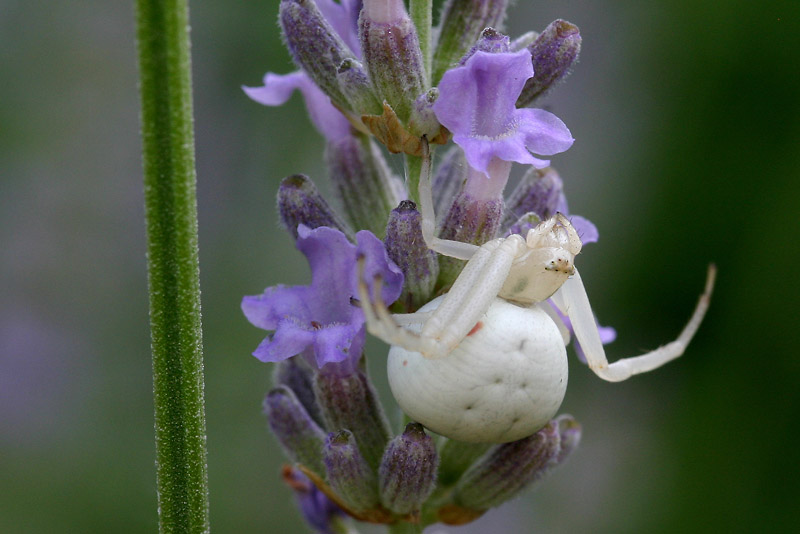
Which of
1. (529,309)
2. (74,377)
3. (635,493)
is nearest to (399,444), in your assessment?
(529,309)

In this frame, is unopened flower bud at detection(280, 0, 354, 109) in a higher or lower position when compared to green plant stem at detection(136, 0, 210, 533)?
higher

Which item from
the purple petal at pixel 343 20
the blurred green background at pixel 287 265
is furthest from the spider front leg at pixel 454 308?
the blurred green background at pixel 287 265

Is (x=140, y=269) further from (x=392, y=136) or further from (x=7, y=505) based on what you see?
(x=392, y=136)

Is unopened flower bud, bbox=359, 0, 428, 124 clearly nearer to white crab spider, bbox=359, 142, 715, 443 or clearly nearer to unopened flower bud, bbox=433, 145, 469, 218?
white crab spider, bbox=359, 142, 715, 443

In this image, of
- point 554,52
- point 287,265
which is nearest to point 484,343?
point 554,52

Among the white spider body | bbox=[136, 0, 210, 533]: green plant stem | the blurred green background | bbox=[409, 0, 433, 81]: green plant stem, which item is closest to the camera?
bbox=[136, 0, 210, 533]: green plant stem

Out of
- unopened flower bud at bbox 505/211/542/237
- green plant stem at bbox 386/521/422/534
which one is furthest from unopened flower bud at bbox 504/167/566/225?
green plant stem at bbox 386/521/422/534
